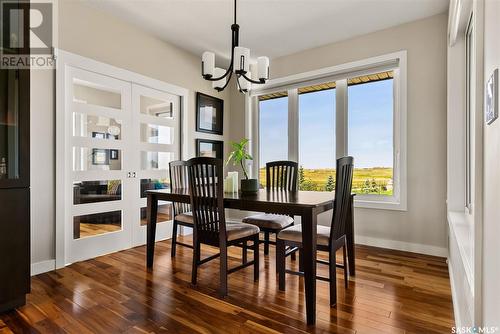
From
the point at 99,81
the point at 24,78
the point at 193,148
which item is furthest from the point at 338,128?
the point at 24,78

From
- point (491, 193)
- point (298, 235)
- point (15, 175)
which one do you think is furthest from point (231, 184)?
point (491, 193)

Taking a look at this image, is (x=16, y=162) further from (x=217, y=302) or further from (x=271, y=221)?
(x=271, y=221)

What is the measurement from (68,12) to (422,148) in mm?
4048

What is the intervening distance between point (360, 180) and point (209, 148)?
2.31 m

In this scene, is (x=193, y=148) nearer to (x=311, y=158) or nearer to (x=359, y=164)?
(x=311, y=158)

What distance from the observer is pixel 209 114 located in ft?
15.0

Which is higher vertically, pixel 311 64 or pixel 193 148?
pixel 311 64

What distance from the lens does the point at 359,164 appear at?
12.3ft

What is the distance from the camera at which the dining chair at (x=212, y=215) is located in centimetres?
223

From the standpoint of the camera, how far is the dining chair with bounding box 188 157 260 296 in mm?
2229

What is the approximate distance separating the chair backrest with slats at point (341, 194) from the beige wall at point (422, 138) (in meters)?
1.55

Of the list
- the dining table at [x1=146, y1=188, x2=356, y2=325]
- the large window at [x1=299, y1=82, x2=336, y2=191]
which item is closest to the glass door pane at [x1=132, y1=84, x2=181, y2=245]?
the dining table at [x1=146, y1=188, x2=356, y2=325]

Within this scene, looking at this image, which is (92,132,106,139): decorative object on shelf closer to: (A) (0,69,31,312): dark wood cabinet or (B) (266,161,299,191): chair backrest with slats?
(A) (0,69,31,312): dark wood cabinet

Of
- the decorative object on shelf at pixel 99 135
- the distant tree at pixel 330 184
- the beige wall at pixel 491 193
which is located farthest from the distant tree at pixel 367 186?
the decorative object on shelf at pixel 99 135
